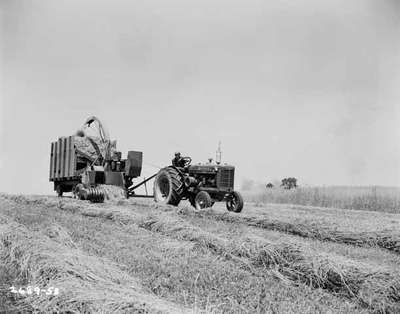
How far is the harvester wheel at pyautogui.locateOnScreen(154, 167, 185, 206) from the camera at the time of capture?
13016mm

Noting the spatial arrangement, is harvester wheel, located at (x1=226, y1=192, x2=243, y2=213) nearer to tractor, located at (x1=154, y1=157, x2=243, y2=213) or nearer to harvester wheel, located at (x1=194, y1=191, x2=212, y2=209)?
tractor, located at (x1=154, y1=157, x2=243, y2=213)

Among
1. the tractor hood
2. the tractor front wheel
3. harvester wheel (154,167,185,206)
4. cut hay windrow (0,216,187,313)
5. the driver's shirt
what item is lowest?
the tractor front wheel

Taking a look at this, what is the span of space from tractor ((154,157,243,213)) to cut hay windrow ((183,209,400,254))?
2.94 meters

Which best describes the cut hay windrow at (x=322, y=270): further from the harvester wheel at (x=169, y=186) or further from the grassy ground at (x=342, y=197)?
the grassy ground at (x=342, y=197)

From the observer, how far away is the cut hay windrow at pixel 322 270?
4004 mm

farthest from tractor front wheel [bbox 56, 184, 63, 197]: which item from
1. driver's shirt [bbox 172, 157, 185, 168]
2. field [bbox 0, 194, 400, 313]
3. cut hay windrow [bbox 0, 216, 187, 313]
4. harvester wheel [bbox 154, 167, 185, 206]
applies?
cut hay windrow [bbox 0, 216, 187, 313]

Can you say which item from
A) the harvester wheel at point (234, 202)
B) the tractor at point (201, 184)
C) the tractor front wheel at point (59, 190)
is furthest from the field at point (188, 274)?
the tractor front wheel at point (59, 190)

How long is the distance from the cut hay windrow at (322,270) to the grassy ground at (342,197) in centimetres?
1262

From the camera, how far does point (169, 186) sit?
13461 millimetres

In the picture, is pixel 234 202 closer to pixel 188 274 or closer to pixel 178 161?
pixel 178 161

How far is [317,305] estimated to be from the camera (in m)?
3.63

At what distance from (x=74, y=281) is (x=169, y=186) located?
32.4 feet

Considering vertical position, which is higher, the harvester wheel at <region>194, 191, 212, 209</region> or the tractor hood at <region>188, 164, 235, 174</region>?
the tractor hood at <region>188, 164, 235, 174</region>

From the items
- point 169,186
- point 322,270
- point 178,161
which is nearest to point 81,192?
point 169,186
